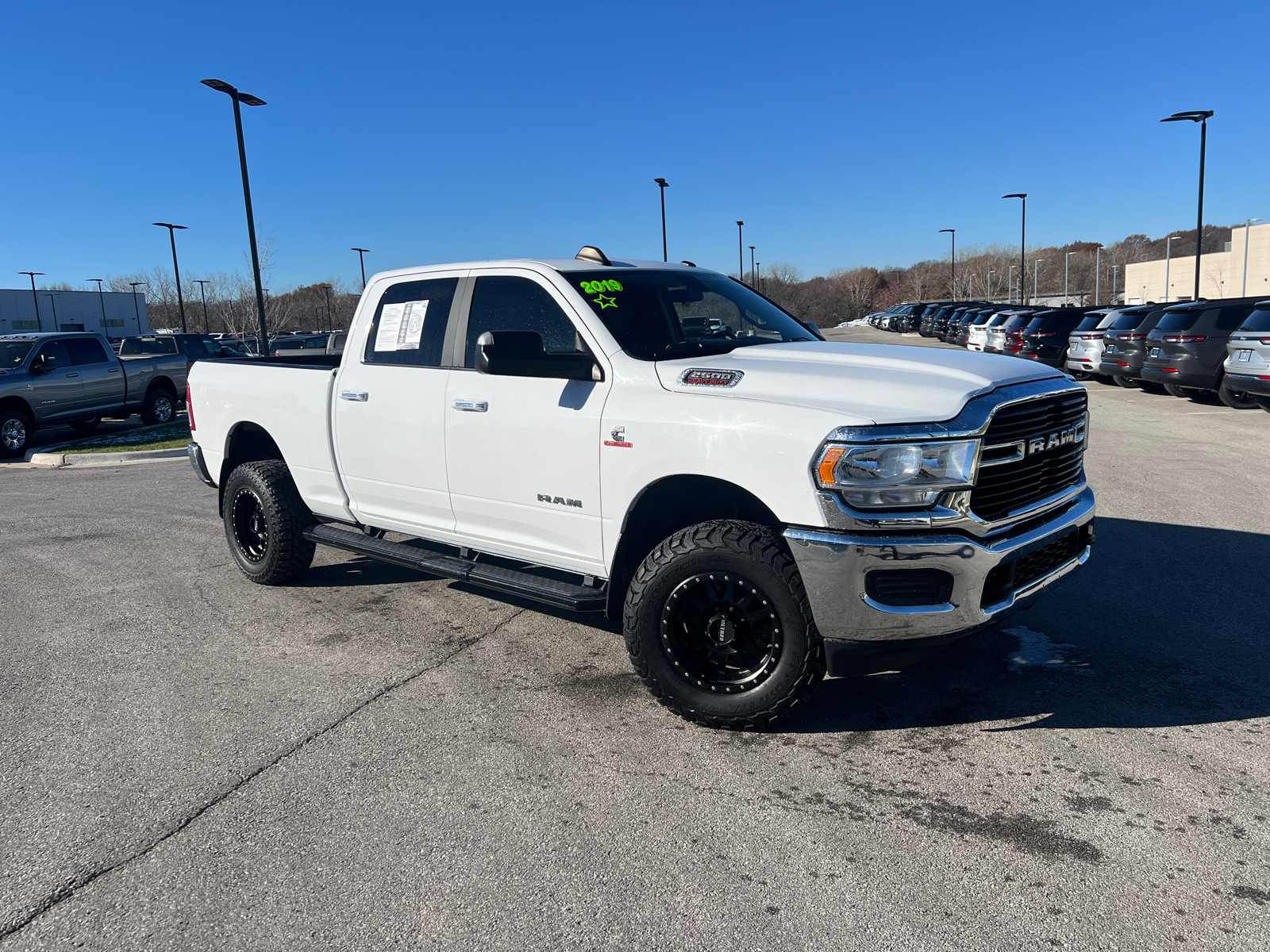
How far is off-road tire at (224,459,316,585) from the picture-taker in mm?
6145

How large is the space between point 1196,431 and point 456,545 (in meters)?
11.4

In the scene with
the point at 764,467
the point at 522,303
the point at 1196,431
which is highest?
the point at 522,303

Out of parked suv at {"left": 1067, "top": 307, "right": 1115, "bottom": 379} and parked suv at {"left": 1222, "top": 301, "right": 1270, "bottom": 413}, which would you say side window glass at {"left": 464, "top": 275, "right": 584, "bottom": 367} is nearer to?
parked suv at {"left": 1222, "top": 301, "right": 1270, "bottom": 413}

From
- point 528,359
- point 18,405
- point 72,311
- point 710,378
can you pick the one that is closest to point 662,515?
point 710,378

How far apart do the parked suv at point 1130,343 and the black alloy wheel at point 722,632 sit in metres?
16.1

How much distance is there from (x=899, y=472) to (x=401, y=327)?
315 cm

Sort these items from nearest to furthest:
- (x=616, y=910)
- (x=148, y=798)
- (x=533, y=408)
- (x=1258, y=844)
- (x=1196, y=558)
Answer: (x=616, y=910), (x=1258, y=844), (x=148, y=798), (x=533, y=408), (x=1196, y=558)

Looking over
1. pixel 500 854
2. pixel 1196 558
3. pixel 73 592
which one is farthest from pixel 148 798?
pixel 1196 558

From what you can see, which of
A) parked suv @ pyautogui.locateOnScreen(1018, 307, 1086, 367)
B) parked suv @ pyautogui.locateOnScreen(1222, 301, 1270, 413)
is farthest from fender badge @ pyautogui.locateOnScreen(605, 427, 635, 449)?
parked suv @ pyautogui.locateOnScreen(1018, 307, 1086, 367)

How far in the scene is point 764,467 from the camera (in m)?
3.65

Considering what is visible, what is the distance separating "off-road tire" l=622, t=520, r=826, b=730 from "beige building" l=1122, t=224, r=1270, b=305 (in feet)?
242

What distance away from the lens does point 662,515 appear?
4.30m

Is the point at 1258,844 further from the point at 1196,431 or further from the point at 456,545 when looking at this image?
the point at 1196,431

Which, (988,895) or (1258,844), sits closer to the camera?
(988,895)
